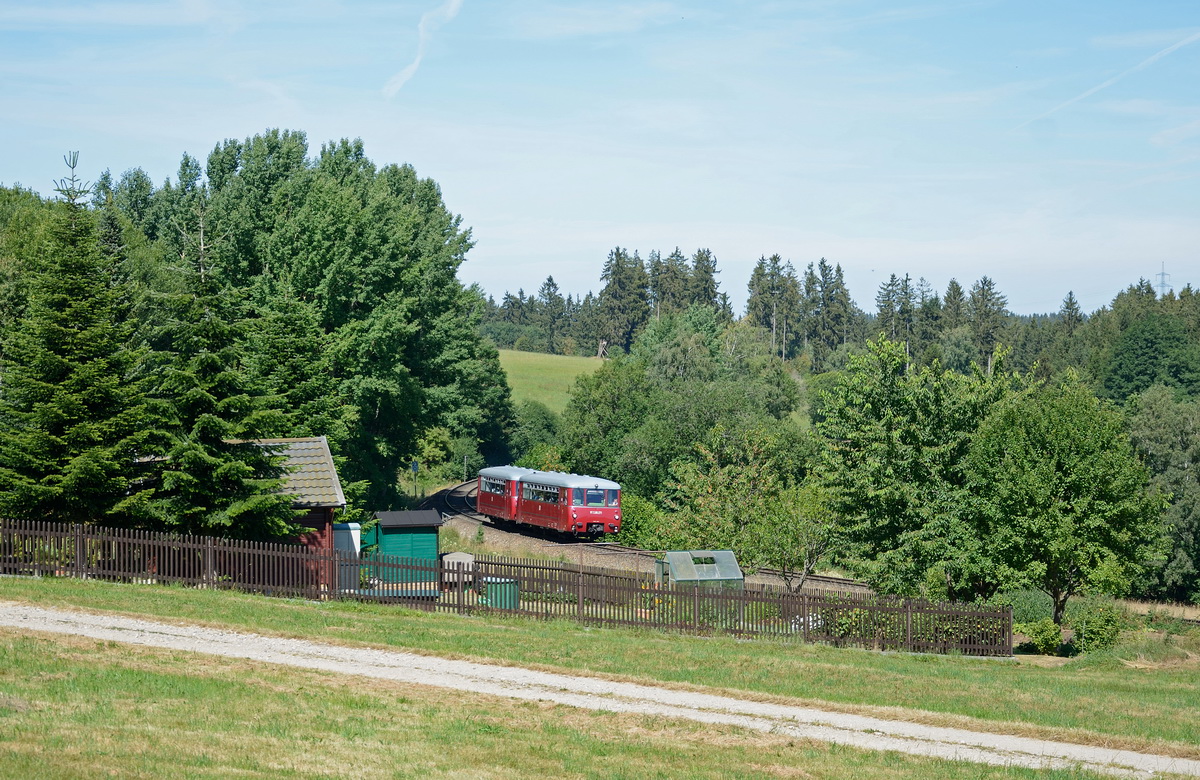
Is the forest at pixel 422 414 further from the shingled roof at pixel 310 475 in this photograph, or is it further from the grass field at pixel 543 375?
the grass field at pixel 543 375

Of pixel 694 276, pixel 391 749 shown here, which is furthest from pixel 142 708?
pixel 694 276

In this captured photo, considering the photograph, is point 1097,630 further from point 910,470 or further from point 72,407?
point 72,407

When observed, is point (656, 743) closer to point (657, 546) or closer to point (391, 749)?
point (391, 749)

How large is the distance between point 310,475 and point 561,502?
2235 cm

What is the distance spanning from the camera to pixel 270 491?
29578 millimetres

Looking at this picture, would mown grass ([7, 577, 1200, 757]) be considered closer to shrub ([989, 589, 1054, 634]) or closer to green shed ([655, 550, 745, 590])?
green shed ([655, 550, 745, 590])

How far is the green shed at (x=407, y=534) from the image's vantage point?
3847 cm

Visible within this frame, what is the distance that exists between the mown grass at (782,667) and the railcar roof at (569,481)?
27.6 metres

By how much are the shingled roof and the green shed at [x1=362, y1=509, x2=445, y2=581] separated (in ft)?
17.3

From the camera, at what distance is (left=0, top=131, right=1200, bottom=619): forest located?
27.7 meters

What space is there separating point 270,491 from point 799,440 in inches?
1731

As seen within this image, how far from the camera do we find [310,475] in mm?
32781

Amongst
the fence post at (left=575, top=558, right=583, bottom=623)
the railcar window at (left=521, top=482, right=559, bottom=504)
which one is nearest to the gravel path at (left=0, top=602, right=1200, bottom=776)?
the fence post at (left=575, top=558, right=583, bottom=623)

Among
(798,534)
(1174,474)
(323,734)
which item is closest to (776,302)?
(1174,474)
